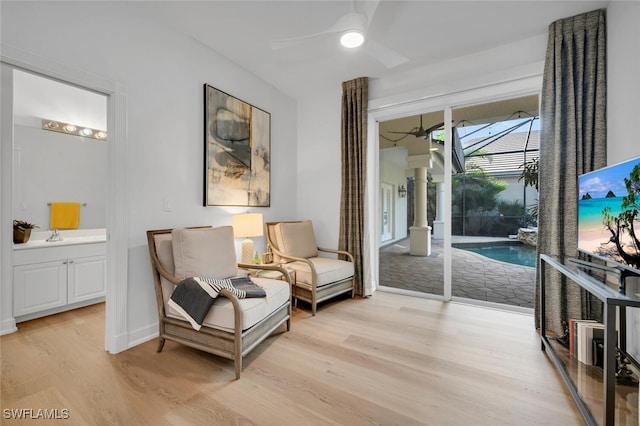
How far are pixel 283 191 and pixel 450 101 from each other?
2.45m

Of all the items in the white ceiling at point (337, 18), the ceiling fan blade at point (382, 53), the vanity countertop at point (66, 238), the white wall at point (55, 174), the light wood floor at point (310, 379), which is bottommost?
the light wood floor at point (310, 379)

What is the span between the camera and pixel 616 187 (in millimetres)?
1567

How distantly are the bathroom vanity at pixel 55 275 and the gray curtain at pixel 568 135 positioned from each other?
185 inches

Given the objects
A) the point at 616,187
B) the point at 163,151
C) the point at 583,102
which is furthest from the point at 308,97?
the point at 616,187

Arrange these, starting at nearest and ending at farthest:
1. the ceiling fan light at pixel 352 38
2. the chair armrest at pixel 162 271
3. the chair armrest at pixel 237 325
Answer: the chair armrest at pixel 237 325 → the ceiling fan light at pixel 352 38 → the chair armrest at pixel 162 271

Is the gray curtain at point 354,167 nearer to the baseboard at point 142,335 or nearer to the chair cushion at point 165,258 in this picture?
the chair cushion at point 165,258

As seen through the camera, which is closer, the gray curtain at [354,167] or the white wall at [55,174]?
the white wall at [55,174]

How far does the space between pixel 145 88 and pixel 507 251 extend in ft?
13.4

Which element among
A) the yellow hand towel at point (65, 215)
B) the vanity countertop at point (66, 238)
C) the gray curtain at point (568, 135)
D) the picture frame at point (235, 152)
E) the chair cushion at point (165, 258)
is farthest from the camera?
the yellow hand towel at point (65, 215)

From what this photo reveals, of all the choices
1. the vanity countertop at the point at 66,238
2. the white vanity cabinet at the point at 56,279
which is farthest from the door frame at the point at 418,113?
the white vanity cabinet at the point at 56,279

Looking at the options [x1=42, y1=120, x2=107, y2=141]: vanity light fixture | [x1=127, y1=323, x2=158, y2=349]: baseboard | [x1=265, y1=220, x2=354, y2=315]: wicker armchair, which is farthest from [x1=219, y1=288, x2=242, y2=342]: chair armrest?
[x1=42, y1=120, x2=107, y2=141]: vanity light fixture

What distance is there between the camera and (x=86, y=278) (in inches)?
123

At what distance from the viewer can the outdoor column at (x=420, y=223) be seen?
12.0 feet

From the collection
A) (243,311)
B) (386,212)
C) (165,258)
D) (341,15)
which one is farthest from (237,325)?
(386,212)
